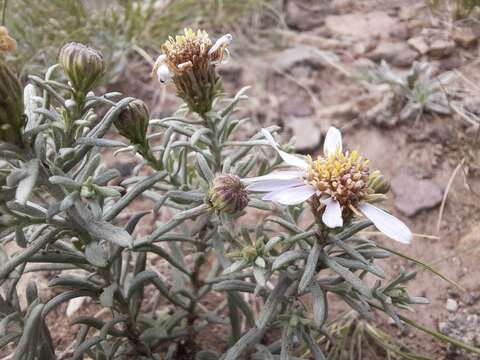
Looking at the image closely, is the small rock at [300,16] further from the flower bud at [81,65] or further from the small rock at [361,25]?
the flower bud at [81,65]

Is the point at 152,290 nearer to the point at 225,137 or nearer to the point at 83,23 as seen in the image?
the point at 225,137

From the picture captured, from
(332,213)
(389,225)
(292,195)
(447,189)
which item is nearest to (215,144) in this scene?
(292,195)

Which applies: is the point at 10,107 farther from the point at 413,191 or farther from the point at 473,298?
the point at 413,191

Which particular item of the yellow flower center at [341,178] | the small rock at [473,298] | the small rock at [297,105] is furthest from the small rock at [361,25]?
the yellow flower center at [341,178]

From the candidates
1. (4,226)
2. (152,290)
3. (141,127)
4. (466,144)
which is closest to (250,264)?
(141,127)

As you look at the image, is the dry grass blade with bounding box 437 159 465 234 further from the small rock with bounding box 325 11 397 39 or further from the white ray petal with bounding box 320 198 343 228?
the white ray petal with bounding box 320 198 343 228

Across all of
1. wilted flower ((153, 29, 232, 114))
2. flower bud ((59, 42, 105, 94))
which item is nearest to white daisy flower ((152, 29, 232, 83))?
wilted flower ((153, 29, 232, 114))
